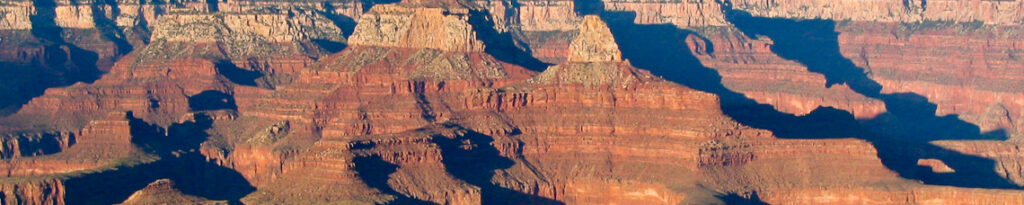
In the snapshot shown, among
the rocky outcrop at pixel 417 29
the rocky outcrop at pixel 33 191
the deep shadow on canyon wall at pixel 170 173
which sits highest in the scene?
the rocky outcrop at pixel 417 29

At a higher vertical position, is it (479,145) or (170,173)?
(479,145)

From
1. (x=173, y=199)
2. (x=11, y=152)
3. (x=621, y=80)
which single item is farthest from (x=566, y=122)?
(x=11, y=152)

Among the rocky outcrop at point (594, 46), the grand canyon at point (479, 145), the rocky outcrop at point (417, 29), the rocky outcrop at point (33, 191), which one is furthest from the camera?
the rocky outcrop at point (417, 29)

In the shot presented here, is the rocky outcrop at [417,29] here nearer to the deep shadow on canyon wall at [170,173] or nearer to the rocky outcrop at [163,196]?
the deep shadow on canyon wall at [170,173]

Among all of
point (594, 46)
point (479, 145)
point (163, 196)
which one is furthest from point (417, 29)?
point (163, 196)

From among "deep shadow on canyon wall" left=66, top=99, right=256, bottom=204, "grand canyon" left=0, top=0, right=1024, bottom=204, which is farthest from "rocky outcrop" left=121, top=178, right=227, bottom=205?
"deep shadow on canyon wall" left=66, top=99, right=256, bottom=204

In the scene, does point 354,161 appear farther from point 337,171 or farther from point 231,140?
point 231,140

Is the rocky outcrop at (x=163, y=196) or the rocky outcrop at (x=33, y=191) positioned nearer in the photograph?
the rocky outcrop at (x=163, y=196)

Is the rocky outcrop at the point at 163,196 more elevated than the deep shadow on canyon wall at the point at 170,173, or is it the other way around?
the rocky outcrop at the point at 163,196

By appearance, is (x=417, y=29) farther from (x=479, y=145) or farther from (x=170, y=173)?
(x=479, y=145)

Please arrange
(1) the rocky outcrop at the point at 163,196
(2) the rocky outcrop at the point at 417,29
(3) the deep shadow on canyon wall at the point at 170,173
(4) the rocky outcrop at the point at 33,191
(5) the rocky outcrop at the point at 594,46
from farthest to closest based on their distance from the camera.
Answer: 1. (2) the rocky outcrop at the point at 417,29
2. (5) the rocky outcrop at the point at 594,46
3. (3) the deep shadow on canyon wall at the point at 170,173
4. (4) the rocky outcrop at the point at 33,191
5. (1) the rocky outcrop at the point at 163,196

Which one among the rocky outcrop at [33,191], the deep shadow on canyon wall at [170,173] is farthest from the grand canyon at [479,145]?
the deep shadow on canyon wall at [170,173]
